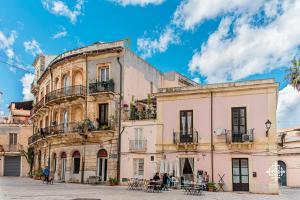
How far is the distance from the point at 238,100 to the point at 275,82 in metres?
2.81

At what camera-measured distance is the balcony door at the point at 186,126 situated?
29438 millimetres

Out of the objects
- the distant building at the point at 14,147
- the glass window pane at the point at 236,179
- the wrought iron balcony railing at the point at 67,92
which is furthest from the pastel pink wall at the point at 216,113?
the distant building at the point at 14,147

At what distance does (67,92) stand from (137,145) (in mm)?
9286

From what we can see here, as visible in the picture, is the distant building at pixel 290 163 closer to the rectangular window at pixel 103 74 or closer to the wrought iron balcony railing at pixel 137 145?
the wrought iron balcony railing at pixel 137 145

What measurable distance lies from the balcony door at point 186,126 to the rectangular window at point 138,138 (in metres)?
3.53

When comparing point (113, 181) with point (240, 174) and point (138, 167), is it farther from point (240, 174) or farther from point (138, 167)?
point (240, 174)

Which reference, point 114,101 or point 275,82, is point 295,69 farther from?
point 114,101

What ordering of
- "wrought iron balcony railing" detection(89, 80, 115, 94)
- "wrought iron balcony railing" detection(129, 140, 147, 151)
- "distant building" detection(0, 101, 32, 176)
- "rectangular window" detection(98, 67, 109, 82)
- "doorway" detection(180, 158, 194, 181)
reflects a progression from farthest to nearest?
"distant building" detection(0, 101, 32, 176) → "rectangular window" detection(98, 67, 109, 82) → "wrought iron balcony railing" detection(89, 80, 115, 94) → "wrought iron balcony railing" detection(129, 140, 147, 151) → "doorway" detection(180, 158, 194, 181)

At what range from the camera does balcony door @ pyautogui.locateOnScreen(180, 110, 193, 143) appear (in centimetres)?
2944

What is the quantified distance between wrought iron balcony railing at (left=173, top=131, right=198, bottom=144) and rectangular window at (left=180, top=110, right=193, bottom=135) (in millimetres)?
75

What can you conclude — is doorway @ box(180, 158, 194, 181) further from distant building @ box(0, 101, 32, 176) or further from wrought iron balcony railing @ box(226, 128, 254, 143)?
distant building @ box(0, 101, 32, 176)

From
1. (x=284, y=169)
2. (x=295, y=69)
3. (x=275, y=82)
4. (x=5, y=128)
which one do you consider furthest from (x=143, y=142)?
(x=5, y=128)

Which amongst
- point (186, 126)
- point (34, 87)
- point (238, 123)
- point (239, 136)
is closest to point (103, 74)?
point (186, 126)

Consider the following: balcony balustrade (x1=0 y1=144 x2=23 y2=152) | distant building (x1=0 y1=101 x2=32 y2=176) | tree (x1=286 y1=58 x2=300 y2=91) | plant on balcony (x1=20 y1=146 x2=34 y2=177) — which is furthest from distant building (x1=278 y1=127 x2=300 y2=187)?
balcony balustrade (x1=0 y1=144 x2=23 y2=152)
